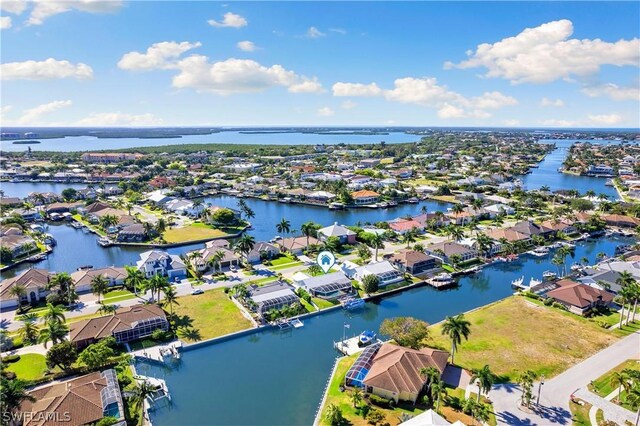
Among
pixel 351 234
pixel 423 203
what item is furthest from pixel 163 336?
pixel 423 203

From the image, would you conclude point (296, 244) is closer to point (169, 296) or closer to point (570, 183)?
point (169, 296)

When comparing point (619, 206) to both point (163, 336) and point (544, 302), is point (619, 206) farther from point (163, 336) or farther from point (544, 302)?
point (163, 336)

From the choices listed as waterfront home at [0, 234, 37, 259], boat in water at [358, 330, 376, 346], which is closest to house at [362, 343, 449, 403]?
boat in water at [358, 330, 376, 346]

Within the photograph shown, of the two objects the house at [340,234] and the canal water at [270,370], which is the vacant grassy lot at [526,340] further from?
the house at [340,234]

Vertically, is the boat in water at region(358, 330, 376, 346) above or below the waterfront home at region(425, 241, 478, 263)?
below

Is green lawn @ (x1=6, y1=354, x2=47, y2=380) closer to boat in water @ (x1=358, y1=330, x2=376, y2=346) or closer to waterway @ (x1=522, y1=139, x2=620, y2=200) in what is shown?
boat in water @ (x1=358, y1=330, x2=376, y2=346)

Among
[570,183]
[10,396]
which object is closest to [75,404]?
[10,396]

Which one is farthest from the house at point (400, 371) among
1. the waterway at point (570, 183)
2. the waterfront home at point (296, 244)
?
the waterway at point (570, 183)
